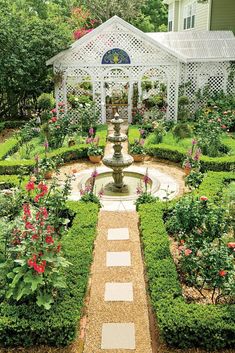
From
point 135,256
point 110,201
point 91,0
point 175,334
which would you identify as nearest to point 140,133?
point 110,201

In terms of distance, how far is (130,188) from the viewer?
9.88m

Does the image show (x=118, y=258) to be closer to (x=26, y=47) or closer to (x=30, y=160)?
(x=30, y=160)

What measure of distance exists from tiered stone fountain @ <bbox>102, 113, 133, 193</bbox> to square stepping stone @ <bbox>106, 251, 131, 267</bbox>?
9.75 ft

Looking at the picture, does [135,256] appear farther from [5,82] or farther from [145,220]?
[5,82]

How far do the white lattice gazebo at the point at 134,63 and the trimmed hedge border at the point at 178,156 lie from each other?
116 inches

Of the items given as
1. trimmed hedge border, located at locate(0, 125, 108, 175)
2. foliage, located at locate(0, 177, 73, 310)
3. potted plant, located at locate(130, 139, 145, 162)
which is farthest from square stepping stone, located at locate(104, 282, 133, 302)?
potted plant, located at locate(130, 139, 145, 162)

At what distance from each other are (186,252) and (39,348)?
2.36 m

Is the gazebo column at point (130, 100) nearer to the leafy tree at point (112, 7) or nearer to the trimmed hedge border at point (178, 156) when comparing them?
the trimmed hedge border at point (178, 156)

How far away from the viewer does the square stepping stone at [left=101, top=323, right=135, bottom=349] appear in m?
4.70

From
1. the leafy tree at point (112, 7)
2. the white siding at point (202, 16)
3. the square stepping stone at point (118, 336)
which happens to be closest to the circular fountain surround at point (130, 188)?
the square stepping stone at point (118, 336)

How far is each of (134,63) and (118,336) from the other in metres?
12.7

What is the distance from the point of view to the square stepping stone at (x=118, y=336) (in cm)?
470

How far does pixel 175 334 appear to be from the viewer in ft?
15.0

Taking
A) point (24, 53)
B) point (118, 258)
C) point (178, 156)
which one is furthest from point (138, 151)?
point (24, 53)
